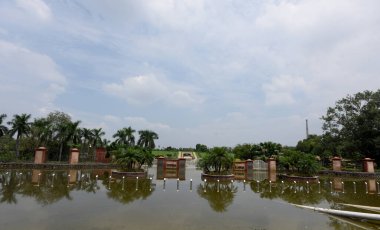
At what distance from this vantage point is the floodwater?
10.5 metres

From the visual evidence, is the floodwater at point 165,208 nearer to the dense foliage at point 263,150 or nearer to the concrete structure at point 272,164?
the concrete structure at point 272,164

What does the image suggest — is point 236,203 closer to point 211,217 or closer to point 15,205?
point 211,217

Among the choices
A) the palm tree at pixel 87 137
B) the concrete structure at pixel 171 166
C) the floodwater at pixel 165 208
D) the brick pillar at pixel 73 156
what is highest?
the palm tree at pixel 87 137

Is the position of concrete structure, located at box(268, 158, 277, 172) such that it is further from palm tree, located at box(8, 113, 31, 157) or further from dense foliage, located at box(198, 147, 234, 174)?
palm tree, located at box(8, 113, 31, 157)

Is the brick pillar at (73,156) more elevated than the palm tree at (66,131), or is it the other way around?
the palm tree at (66,131)

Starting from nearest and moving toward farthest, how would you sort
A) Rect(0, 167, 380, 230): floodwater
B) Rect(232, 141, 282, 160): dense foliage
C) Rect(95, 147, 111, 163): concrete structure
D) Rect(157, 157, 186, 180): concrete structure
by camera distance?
Rect(0, 167, 380, 230): floodwater
Rect(157, 157, 186, 180): concrete structure
Rect(232, 141, 282, 160): dense foliage
Rect(95, 147, 111, 163): concrete structure

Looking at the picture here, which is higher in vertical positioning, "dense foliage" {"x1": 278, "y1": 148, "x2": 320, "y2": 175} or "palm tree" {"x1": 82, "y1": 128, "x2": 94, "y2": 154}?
"palm tree" {"x1": 82, "y1": 128, "x2": 94, "y2": 154}

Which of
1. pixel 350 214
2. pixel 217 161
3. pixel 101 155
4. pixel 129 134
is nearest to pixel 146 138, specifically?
pixel 129 134

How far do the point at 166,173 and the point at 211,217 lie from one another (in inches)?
777

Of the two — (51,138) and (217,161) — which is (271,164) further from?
(51,138)

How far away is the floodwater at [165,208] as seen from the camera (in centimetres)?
1052

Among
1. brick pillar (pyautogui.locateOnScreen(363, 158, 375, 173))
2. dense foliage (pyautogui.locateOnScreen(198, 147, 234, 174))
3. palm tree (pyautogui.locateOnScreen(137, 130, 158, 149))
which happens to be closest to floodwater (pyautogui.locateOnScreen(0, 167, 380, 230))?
dense foliage (pyautogui.locateOnScreen(198, 147, 234, 174))

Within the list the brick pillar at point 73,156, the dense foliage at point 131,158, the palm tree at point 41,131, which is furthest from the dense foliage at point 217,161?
the palm tree at point 41,131

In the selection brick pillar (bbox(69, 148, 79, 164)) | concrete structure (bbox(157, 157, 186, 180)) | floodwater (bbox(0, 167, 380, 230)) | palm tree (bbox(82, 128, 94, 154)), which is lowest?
floodwater (bbox(0, 167, 380, 230))
